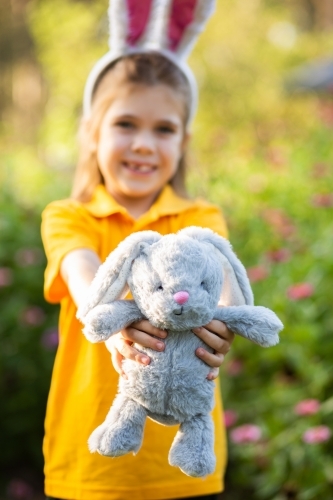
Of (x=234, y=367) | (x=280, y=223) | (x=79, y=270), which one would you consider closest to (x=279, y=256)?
(x=280, y=223)

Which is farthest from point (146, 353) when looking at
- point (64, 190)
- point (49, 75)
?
point (49, 75)

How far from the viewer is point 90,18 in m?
10.4

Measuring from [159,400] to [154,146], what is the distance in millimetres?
806

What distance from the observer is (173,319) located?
133 centimetres

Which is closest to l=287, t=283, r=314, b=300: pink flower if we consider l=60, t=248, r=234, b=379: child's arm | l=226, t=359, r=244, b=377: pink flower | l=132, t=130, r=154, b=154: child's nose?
l=226, t=359, r=244, b=377: pink flower

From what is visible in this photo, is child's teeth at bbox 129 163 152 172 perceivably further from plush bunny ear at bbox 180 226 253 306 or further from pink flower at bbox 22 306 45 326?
pink flower at bbox 22 306 45 326

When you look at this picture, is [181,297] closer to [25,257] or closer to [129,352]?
[129,352]

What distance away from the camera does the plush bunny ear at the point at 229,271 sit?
1.45m

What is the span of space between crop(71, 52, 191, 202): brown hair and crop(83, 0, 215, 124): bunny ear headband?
0.03 m

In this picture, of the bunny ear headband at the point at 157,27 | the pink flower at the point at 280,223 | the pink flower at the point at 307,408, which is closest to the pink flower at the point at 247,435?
the pink flower at the point at 307,408

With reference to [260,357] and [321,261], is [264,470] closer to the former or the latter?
[260,357]

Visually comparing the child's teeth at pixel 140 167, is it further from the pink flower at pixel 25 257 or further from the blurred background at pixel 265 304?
the pink flower at pixel 25 257

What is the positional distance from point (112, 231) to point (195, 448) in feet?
2.49

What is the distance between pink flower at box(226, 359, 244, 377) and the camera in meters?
3.12
